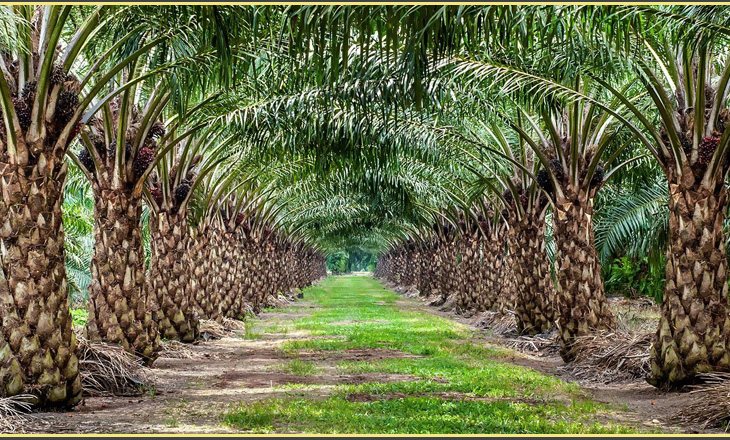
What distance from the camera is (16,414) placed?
6953mm

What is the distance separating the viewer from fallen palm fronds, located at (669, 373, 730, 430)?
694 centimetres

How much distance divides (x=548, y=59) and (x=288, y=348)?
7.70 metres

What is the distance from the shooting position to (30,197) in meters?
7.59

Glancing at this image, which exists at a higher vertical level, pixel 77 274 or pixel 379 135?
pixel 379 135

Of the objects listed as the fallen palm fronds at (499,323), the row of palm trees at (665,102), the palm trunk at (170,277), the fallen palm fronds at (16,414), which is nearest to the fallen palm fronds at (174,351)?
the palm trunk at (170,277)

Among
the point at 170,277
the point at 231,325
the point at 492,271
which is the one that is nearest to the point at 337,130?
the point at 170,277

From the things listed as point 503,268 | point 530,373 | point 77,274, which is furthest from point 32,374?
point 77,274

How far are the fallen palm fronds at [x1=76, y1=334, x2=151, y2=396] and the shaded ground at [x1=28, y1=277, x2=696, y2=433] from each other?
0.27 m

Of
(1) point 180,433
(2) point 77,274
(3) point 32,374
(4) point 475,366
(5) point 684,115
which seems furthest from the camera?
(2) point 77,274

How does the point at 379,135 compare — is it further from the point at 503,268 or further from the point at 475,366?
the point at 503,268

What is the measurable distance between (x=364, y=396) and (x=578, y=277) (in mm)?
4949

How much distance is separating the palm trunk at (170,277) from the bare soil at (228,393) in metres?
0.68

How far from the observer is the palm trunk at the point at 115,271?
1052cm

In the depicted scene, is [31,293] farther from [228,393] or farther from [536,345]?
[536,345]
